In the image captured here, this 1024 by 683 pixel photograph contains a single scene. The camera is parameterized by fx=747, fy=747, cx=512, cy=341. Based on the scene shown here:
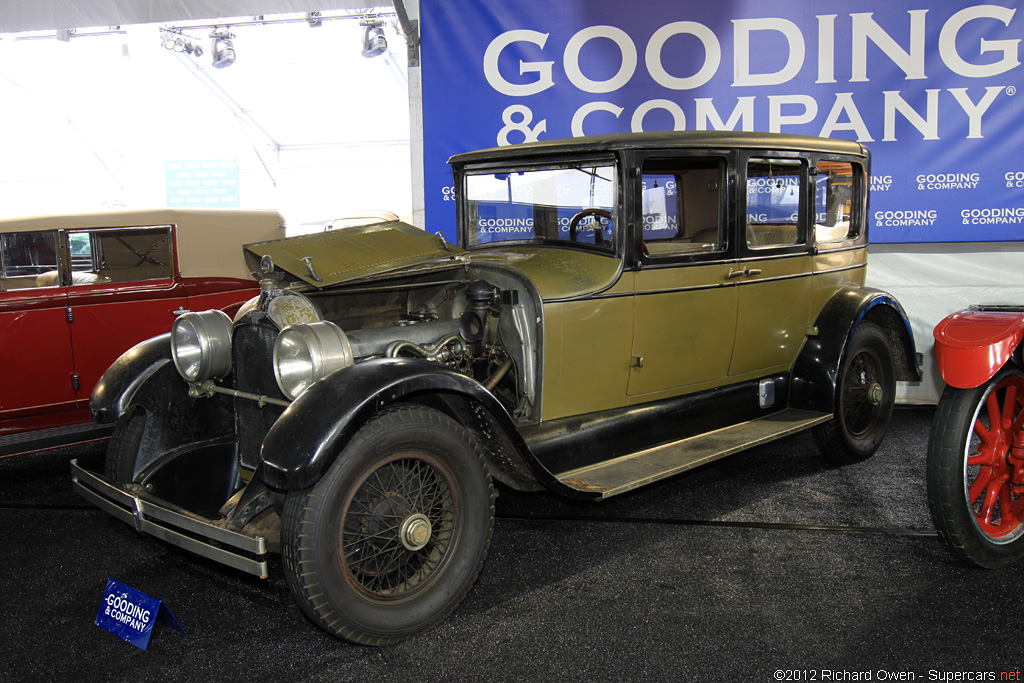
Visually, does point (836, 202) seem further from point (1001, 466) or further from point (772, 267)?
point (1001, 466)

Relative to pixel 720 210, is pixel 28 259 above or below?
below

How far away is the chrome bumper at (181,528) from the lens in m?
2.11

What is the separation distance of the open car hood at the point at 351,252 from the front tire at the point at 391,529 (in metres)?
0.61

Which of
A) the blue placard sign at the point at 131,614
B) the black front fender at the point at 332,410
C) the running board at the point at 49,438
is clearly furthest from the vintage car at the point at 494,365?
the running board at the point at 49,438

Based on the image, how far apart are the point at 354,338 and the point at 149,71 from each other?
28.9 ft

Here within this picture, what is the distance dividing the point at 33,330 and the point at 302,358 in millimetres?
2763

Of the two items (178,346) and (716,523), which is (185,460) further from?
(716,523)

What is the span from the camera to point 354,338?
2699mm

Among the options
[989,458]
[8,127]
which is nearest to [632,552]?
[989,458]

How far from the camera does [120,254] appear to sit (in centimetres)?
468

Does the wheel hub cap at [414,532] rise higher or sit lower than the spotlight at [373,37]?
lower

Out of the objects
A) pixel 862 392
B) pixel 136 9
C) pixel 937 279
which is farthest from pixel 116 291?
pixel 937 279

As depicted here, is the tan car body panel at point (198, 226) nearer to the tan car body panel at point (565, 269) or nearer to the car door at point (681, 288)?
the tan car body panel at point (565, 269)

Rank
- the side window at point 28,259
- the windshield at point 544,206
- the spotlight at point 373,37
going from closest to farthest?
the windshield at point 544,206 < the side window at point 28,259 < the spotlight at point 373,37
